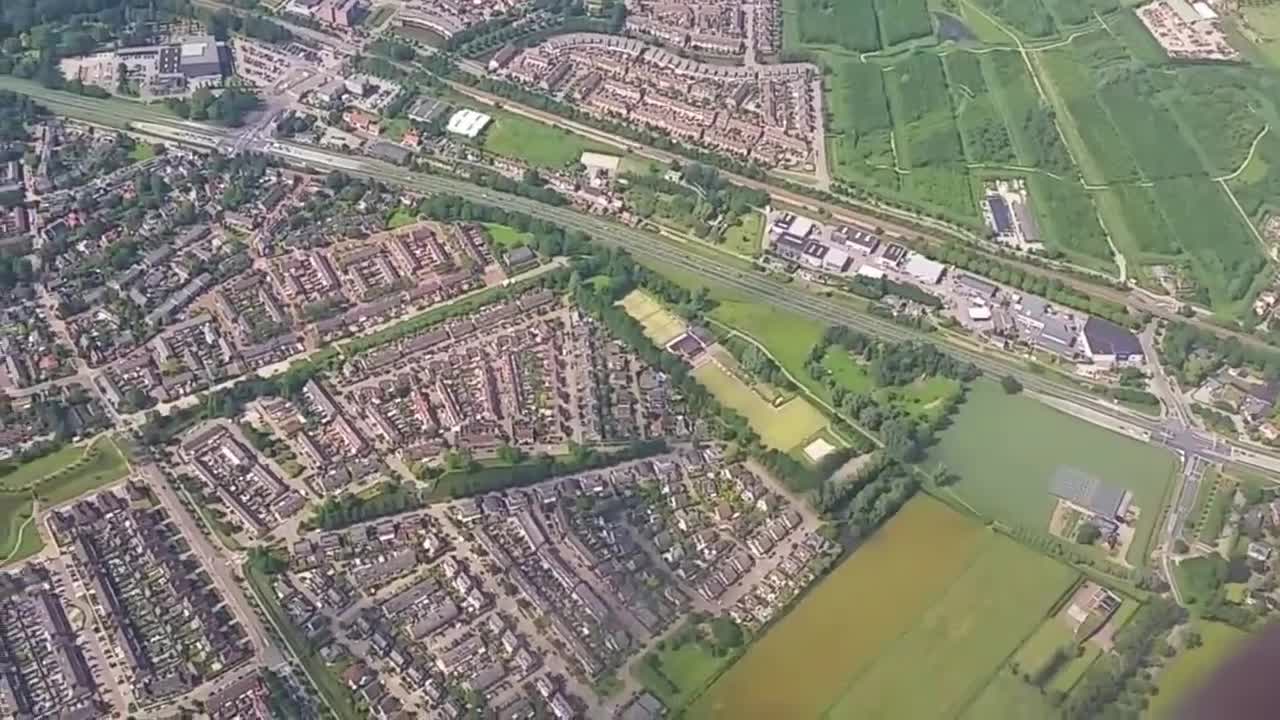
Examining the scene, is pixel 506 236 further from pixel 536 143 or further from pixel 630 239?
pixel 536 143

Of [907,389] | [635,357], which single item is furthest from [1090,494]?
[635,357]

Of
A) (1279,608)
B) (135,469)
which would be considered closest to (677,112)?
(135,469)

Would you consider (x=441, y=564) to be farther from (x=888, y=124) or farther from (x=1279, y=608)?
(x=888, y=124)

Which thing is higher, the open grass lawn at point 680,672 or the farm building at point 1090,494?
the farm building at point 1090,494

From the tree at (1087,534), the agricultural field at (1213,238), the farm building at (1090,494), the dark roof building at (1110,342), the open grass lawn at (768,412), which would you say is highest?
the agricultural field at (1213,238)

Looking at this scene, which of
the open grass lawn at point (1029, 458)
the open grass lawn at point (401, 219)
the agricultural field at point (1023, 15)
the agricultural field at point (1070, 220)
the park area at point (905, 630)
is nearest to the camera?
the park area at point (905, 630)

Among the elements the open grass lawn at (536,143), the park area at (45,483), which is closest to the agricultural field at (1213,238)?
the open grass lawn at (536,143)

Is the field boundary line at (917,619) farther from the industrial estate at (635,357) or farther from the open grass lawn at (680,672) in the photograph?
the open grass lawn at (680,672)
